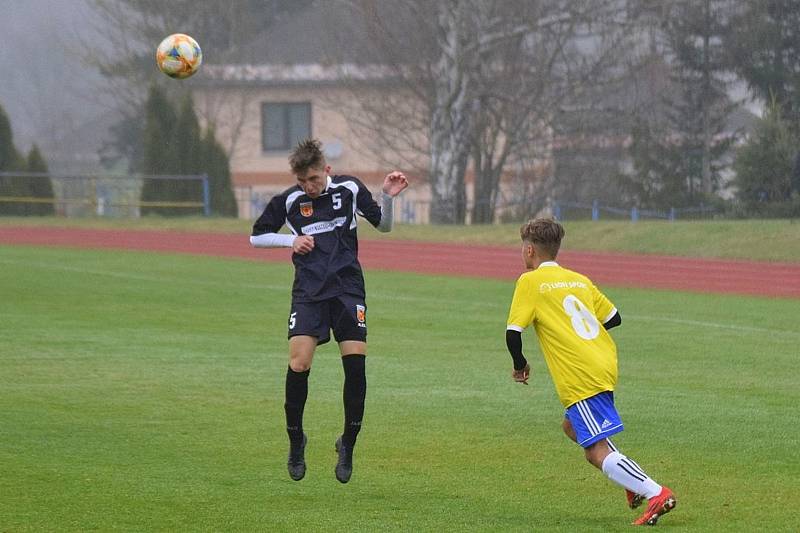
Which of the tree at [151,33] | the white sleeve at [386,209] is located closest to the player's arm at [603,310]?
the white sleeve at [386,209]

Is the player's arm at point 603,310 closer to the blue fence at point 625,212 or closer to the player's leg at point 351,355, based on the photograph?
the player's leg at point 351,355

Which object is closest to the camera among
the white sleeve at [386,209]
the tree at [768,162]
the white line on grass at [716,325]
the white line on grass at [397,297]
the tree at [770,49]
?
the white sleeve at [386,209]

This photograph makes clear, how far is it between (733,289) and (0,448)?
15.2 m

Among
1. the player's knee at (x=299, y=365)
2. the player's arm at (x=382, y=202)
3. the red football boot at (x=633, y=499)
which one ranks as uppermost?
the player's arm at (x=382, y=202)

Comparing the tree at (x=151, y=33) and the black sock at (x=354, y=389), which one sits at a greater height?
the tree at (x=151, y=33)

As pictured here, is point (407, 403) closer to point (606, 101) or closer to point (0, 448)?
point (0, 448)

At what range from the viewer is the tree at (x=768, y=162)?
107ft

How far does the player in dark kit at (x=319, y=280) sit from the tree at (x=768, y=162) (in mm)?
25763

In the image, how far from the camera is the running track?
2291cm

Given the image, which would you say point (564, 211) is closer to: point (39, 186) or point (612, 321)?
point (39, 186)

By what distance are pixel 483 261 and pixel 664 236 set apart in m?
4.29

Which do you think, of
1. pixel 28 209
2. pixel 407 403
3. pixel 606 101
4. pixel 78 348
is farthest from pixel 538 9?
pixel 407 403

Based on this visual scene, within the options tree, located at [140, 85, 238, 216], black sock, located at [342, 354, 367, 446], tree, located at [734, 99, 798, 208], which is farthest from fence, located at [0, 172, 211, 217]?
black sock, located at [342, 354, 367, 446]

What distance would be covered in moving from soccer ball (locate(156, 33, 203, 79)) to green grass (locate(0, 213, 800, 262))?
15434 mm
